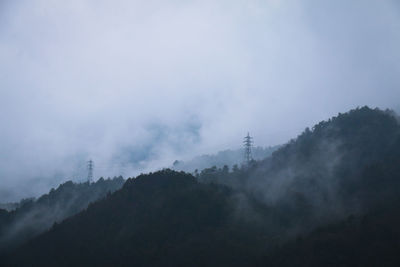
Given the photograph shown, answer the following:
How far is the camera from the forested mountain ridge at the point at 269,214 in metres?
84.4

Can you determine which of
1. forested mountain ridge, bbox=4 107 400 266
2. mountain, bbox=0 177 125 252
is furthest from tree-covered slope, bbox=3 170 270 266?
mountain, bbox=0 177 125 252

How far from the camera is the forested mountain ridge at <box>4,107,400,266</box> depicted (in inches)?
3322

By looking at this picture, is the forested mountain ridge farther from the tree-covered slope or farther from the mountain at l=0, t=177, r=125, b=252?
the mountain at l=0, t=177, r=125, b=252

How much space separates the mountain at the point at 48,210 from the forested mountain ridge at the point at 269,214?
77.3 ft

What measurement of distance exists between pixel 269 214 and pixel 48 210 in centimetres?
9828

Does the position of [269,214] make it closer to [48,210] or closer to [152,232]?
[152,232]

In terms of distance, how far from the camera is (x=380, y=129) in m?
131

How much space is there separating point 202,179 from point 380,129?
65646mm

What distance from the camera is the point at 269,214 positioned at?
116 meters

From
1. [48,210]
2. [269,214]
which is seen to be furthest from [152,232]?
[48,210]

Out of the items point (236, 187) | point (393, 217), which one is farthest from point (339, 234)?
point (236, 187)

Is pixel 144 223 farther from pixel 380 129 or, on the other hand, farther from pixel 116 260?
pixel 380 129

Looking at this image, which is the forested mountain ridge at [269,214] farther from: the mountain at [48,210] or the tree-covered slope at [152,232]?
the mountain at [48,210]

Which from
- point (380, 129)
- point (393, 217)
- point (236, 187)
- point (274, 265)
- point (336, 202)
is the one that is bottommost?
point (274, 265)
